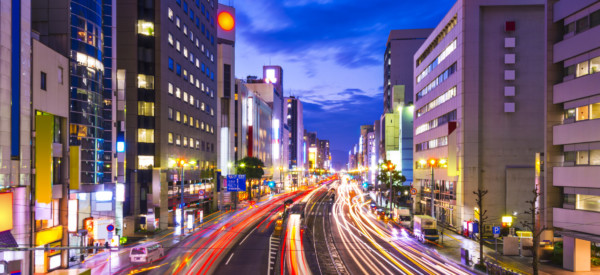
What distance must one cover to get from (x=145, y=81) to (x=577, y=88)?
52.2m

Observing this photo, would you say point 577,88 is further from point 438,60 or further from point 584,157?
point 438,60

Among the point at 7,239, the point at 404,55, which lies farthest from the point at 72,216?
the point at 404,55

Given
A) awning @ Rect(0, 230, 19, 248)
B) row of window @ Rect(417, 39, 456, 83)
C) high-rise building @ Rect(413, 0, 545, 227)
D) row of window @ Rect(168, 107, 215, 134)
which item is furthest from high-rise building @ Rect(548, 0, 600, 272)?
row of window @ Rect(168, 107, 215, 134)

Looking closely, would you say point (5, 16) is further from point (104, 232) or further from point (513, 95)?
point (513, 95)

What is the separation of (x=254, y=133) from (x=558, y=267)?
102410 mm

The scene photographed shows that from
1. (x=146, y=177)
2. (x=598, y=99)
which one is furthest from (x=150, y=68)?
(x=598, y=99)

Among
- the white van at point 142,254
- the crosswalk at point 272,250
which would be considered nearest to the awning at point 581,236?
the crosswalk at point 272,250

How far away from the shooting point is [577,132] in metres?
37.1

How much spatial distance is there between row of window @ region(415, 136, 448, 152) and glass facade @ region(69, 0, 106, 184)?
156ft

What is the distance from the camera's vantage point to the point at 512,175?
5966 cm

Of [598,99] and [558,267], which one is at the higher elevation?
[598,99]

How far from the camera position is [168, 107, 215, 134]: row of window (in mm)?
70287

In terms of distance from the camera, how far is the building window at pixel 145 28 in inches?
2496

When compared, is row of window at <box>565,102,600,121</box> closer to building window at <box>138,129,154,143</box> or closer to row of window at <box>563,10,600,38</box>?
row of window at <box>563,10,600,38</box>
